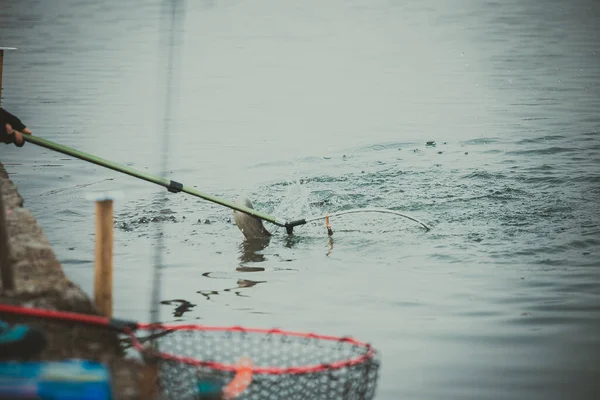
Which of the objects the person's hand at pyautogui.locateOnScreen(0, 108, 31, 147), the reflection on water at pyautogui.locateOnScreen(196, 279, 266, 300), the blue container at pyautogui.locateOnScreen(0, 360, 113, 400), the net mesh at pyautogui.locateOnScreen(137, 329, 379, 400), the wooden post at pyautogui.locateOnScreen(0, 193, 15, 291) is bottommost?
the reflection on water at pyautogui.locateOnScreen(196, 279, 266, 300)

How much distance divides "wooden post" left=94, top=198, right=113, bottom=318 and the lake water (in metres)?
0.29

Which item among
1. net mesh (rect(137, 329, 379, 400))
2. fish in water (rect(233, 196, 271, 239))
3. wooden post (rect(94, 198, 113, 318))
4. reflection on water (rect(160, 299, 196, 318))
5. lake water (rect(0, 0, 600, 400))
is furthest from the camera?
fish in water (rect(233, 196, 271, 239))

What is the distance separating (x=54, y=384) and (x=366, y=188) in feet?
27.7

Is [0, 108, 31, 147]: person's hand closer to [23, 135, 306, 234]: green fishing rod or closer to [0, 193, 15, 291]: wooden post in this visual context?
[23, 135, 306, 234]: green fishing rod

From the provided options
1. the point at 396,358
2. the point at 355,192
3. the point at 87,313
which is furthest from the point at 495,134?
the point at 87,313

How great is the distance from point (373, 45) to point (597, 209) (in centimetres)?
2197

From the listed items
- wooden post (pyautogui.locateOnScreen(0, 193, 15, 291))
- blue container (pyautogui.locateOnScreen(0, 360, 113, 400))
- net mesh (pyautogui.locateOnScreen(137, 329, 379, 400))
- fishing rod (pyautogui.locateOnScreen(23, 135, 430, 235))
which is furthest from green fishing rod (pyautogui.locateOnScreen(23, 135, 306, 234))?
blue container (pyautogui.locateOnScreen(0, 360, 113, 400))

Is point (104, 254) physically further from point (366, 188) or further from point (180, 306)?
point (366, 188)

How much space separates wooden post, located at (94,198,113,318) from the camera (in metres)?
5.26

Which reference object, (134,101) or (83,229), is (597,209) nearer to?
(83,229)

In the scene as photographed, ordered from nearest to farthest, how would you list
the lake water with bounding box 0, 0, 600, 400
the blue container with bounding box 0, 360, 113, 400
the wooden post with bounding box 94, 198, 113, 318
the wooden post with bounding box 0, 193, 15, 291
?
the blue container with bounding box 0, 360, 113, 400 → the wooden post with bounding box 0, 193, 15, 291 → the wooden post with bounding box 94, 198, 113, 318 → the lake water with bounding box 0, 0, 600, 400

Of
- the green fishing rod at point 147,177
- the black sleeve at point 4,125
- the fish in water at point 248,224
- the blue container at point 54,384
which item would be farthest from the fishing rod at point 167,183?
the blue container at point 54,384

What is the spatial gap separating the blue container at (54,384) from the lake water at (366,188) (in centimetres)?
137

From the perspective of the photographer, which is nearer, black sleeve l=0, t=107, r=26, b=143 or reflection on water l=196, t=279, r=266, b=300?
black sleeve l=0, t=107, r=26, b=143
